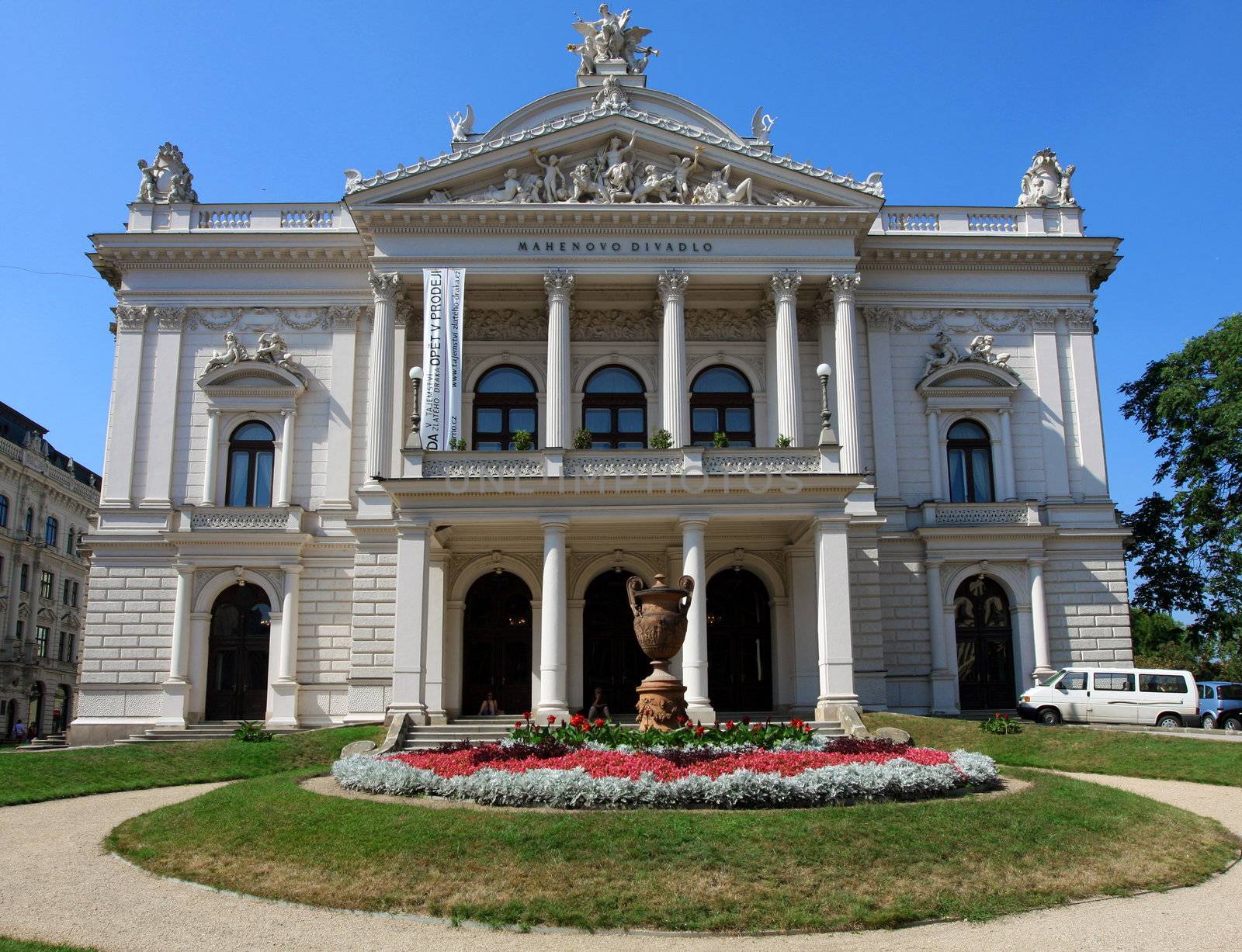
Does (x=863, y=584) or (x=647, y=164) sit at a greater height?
(x=647, y=164)

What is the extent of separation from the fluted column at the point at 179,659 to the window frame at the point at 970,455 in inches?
1023

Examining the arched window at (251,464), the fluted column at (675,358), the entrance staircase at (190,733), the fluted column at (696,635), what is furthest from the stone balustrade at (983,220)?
the entrance staircase at (190,733)

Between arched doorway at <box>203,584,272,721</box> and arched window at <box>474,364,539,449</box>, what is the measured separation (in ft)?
30.0

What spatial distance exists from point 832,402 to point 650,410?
20.4 ft

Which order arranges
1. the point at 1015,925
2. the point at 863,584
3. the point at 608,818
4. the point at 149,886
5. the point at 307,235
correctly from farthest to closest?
1. the point at 307,235
2. the point at 863,584
3. the point at 608,818
4. the point at 149,886
5. the point at 1015,925

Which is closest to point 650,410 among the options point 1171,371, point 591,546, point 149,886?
A: point 591,546

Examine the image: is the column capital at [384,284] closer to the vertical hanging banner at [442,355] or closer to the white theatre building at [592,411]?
the white theatre building at [592,411]

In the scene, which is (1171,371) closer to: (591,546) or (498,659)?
(591,546)

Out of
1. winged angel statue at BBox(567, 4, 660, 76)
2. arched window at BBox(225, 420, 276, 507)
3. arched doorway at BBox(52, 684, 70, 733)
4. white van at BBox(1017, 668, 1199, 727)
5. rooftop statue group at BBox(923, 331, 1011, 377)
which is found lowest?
arched doorway at BBox(52, 684, 70, 733)

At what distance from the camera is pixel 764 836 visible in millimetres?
13664

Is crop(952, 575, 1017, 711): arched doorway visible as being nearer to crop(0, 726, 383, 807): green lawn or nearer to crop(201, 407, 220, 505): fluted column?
crop(0, 726, 383, 807): green lawn

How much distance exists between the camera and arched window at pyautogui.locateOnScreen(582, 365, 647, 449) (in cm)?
3778

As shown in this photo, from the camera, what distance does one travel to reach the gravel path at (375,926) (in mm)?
10938

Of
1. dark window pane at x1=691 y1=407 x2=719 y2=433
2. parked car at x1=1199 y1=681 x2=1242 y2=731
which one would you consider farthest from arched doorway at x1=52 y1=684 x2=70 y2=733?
parked car at x1=1199 y1=681 x2=1242 y2=731
